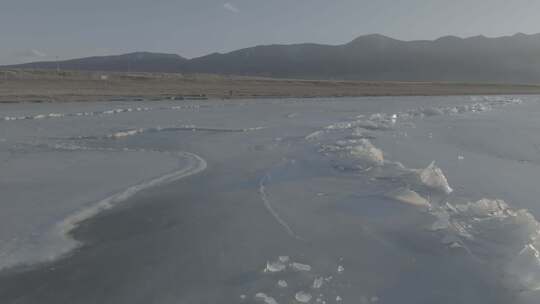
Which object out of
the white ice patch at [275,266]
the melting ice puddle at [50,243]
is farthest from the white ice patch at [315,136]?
the white ice patch at [275,266]

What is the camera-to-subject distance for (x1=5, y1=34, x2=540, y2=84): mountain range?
106 metres

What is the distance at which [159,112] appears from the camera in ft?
59.0

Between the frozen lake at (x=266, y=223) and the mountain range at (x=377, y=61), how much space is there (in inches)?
3639

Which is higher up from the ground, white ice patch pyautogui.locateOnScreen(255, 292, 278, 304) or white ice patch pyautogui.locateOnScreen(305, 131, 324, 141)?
white ice patch pyautogui.locateOnScreen(255, 292, 278, 304)

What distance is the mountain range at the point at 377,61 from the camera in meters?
106

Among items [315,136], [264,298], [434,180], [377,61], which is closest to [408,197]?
[434,180]

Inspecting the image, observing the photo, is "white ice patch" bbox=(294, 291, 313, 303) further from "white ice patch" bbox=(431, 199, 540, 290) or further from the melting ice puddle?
the melting ice puddle

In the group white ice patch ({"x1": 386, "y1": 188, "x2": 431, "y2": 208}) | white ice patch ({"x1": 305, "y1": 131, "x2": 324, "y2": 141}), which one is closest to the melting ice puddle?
white ice patch ({"x1": 386, "y1": 188, "x2": 431, "y2": 208})

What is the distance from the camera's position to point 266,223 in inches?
202

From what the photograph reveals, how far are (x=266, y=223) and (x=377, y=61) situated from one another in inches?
4832

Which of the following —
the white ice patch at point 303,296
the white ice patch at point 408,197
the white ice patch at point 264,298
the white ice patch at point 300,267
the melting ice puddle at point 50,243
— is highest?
the white ice patch at point 408,197

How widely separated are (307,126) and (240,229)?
373 inches

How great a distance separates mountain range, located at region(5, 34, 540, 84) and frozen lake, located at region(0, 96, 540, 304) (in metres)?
92.4

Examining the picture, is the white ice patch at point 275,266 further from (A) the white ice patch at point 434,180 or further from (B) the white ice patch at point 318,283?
(A) the white ice patch at point 434,180
